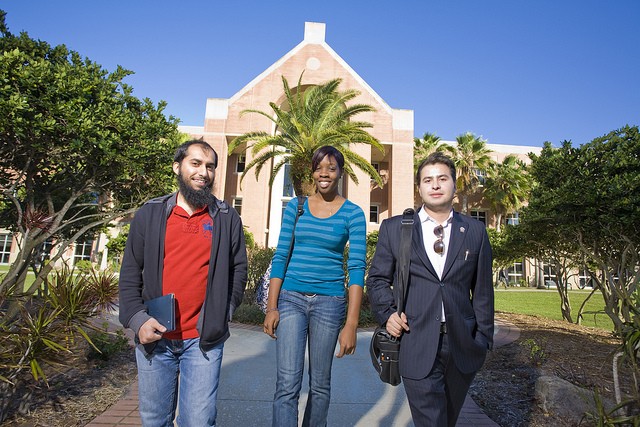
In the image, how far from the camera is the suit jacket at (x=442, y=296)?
2.15m

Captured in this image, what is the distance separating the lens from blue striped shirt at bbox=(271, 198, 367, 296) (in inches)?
99.7

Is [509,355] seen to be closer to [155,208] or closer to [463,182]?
[155,208]

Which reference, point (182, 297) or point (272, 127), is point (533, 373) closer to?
point (182, 297)

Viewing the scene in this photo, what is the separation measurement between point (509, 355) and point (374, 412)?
3233mm

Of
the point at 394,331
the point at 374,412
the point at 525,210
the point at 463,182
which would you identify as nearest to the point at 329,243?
the point at 394,331

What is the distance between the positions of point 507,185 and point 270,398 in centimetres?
3249

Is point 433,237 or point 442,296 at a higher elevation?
point 433,237

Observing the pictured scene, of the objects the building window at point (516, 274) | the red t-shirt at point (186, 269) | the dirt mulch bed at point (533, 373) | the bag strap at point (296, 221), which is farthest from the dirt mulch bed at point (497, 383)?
the building window at point (516, 274)

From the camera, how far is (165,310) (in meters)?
2.04

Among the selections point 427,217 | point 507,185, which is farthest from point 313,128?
point 507,185

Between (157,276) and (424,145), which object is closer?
(157,276)

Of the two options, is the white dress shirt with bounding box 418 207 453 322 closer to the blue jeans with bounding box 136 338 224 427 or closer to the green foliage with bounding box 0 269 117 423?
the blue jeans with bounding box 136 338 224 427

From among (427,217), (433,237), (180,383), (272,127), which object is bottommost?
(180,383)

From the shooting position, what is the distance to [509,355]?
600 centimetres
